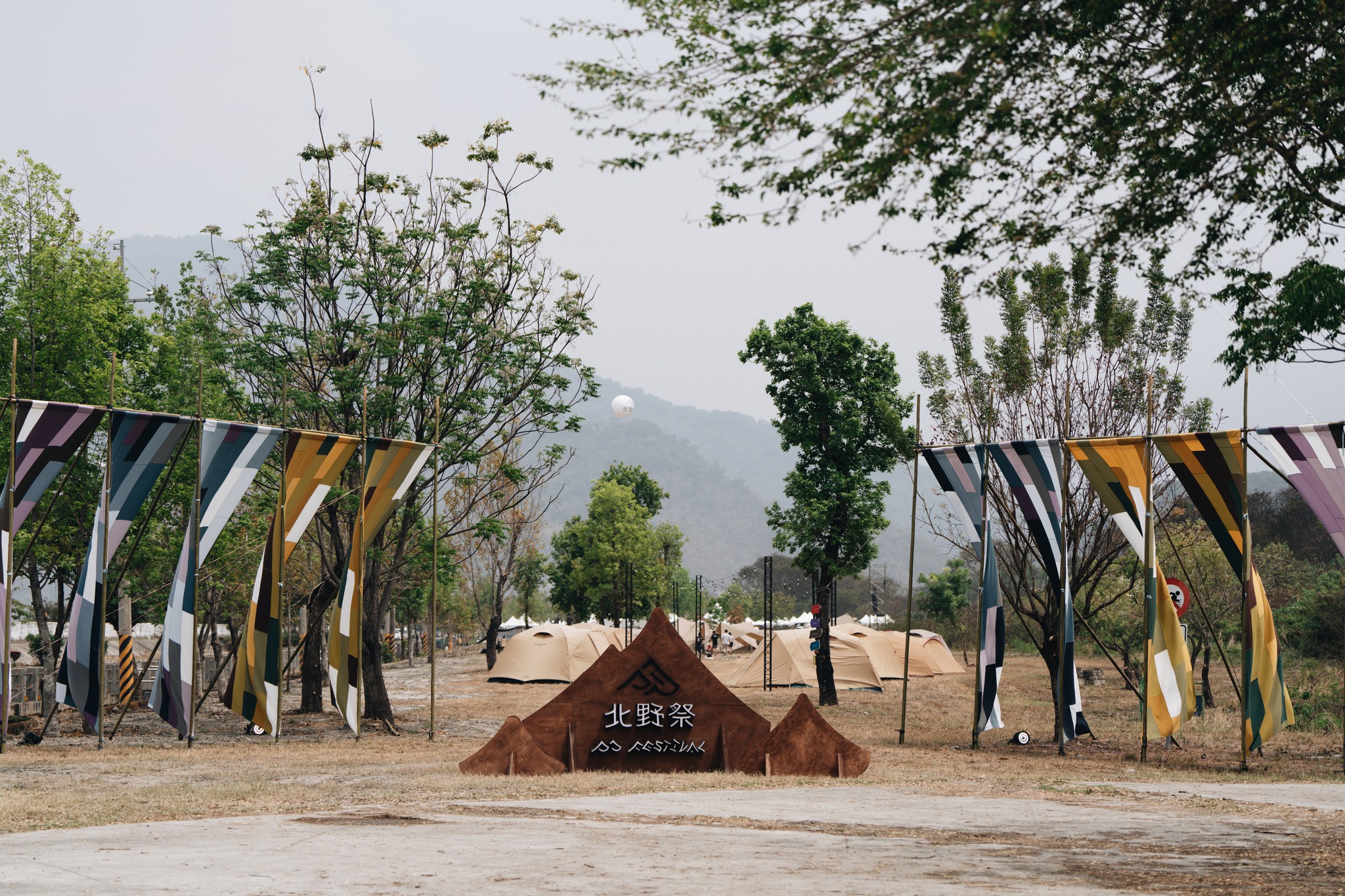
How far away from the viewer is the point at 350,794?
10.6 meters

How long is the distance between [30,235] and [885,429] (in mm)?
16728

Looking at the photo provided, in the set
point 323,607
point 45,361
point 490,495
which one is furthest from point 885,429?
point 45,361

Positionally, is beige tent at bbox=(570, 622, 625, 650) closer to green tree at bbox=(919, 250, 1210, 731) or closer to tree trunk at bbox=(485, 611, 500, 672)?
tree trunk at bbox=(485, 611, 500, 672)

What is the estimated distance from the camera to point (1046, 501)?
15.6 meters

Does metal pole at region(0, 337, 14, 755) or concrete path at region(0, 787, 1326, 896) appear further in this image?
metal pole at region(0, 337, 14, 755)

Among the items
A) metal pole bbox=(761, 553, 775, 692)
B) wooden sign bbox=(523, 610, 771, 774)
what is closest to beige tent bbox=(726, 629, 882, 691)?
metal pole bbox=(761, 553, 775, 692)

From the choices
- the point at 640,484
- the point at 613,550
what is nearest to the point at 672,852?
the point at 613,550

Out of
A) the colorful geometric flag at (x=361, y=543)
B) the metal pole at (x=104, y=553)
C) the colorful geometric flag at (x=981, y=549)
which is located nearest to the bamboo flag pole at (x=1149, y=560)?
the colorful geometric flag at (x=981, y=549)

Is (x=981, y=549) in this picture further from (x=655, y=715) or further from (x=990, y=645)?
(x=655, y=715)

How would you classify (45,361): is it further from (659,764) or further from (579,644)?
(579,644)

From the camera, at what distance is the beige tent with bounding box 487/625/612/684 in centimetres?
3312

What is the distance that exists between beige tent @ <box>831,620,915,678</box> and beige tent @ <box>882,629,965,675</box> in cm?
31

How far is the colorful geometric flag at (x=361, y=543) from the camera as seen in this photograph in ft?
50.8

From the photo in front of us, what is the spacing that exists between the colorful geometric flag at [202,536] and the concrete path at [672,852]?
21.5 feet
